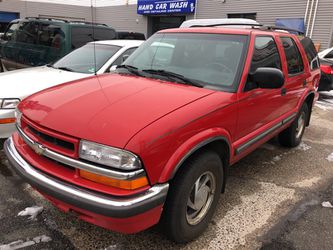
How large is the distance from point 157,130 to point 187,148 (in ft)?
0.96

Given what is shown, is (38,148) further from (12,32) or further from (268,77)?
(12,32)

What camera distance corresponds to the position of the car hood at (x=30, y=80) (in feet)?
13.6

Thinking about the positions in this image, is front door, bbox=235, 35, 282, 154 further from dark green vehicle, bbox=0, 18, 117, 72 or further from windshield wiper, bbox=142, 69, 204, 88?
dark green vehicle, bbox=0, 18, 117, 72

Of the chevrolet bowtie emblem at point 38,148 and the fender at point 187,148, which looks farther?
the chevrolet bowtie emblem at point 38,148

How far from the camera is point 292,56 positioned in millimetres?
4309

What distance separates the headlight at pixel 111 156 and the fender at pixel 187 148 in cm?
23

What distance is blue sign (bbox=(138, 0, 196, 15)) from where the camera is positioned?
17.0m

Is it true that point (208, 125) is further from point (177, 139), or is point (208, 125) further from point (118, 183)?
point (118, 183)

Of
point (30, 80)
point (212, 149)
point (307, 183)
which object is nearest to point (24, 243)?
point (212, 149)

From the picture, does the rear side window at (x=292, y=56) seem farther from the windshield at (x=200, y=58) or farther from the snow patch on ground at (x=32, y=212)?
the snow patch on ground at (x=32, y=212)

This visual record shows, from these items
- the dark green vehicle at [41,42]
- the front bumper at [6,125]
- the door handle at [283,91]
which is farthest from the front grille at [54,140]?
the dark green vehicle at [41,42]

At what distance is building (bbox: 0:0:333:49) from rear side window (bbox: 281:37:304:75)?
5812 millimetres

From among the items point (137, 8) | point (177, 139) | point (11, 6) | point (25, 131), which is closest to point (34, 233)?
point (25, 131)

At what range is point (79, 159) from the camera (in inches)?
86.4
